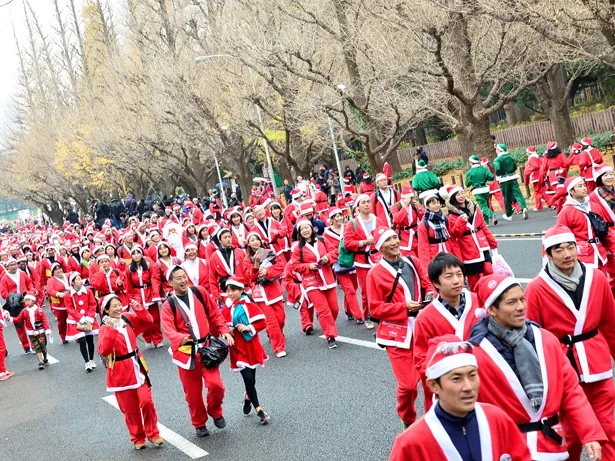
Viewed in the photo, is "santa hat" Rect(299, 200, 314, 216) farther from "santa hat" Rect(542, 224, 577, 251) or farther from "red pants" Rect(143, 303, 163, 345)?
"santa hat" Rect(542, 224, 577, 251)

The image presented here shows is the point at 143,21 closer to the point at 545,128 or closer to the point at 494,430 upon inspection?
the point at 545,128

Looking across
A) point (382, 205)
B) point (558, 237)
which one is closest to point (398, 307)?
point (558, 237)

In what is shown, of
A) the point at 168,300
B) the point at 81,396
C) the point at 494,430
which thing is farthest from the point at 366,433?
the point at 81,396

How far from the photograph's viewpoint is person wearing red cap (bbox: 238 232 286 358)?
11234mm

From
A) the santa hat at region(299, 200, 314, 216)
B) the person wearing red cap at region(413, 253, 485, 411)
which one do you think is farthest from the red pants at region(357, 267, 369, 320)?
the person wearing red cap at region(413, 253, 485, 411)

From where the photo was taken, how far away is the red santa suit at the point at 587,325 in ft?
16.3

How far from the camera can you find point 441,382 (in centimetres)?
353

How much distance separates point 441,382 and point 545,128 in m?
35.5

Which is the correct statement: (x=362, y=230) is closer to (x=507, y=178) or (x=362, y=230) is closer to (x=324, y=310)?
(x=324, y=310)

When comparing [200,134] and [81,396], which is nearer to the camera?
[81,396]

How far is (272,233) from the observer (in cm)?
1548

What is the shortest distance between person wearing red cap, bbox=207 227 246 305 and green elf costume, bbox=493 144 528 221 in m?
8.99

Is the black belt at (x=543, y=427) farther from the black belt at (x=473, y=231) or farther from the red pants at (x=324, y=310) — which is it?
the red pants at (x=324, y=310)

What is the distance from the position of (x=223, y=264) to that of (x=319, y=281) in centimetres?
187
